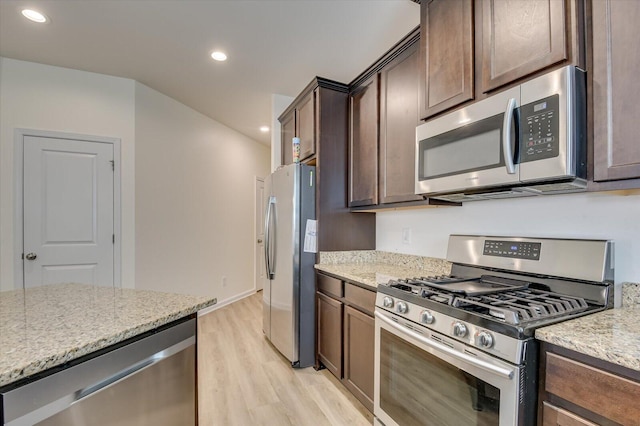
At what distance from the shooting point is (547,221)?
151cm

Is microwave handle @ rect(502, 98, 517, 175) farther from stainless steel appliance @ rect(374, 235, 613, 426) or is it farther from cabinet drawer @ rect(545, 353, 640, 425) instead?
cabinet drawer @ rect(545, 353, 640, 425)

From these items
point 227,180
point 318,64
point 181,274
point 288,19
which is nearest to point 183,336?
point 288,19

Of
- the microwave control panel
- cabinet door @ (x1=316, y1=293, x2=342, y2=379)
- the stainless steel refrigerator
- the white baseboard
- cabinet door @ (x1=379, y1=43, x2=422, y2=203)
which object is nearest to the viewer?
the microwave control panel

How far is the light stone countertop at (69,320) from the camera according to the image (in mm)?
806

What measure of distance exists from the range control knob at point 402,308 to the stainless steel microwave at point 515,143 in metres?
0.63

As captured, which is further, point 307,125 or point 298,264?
point 307,125

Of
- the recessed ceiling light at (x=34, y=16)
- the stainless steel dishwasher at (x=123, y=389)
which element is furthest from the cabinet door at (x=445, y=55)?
the recessed ceiling light at (x=34, y=16)

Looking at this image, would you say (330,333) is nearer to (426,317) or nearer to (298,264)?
(298,264)

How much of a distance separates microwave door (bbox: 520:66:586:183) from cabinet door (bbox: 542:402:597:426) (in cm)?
76

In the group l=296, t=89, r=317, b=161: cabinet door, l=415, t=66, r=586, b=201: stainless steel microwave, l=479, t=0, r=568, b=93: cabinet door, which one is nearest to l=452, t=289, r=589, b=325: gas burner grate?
l=415, t=66, r=586, b=201: stainless steel microwave

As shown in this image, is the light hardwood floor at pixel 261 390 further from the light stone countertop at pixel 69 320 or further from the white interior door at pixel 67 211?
the white interior door at pixel 67 211

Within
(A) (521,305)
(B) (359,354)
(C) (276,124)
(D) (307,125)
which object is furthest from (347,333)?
(C) (276,124)

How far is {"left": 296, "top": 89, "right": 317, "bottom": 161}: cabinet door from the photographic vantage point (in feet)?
8.82

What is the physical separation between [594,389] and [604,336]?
0.16 metres
